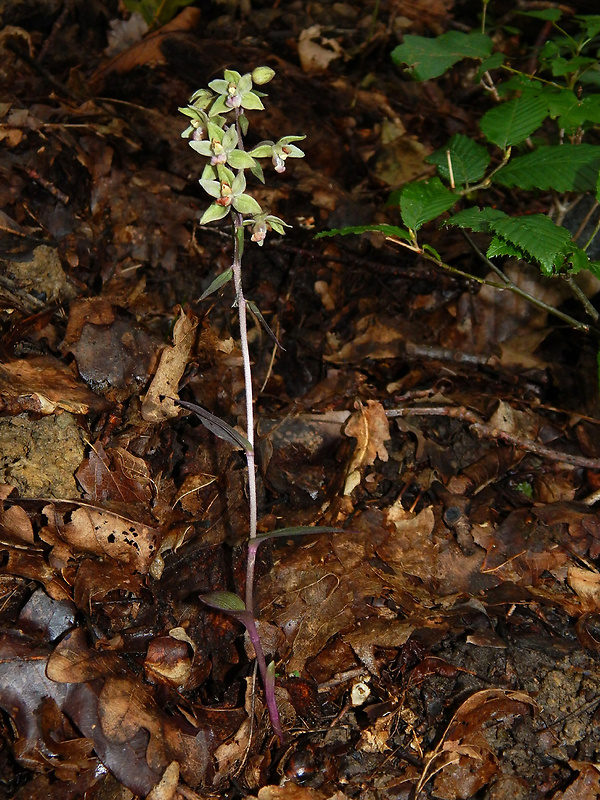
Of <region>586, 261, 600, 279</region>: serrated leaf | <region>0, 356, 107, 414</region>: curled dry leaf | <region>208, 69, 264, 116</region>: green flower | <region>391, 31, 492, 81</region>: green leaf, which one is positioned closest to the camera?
<region>208, 69, 264, 116</region>: green flower

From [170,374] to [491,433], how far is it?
1.66 metres

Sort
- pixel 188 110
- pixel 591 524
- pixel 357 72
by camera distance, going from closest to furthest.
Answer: pixel 188 110 < pixel 591 524 < pixel 357 72

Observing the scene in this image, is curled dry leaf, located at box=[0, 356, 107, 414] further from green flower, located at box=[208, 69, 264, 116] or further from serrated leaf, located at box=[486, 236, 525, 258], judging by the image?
serrated leaf, located at box=[486, 236, 525, 258]

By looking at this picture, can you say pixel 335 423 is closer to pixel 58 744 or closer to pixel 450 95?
pixel 58 744

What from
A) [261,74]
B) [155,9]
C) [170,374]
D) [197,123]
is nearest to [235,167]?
[197,123]

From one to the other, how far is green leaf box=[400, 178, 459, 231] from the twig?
98 cm

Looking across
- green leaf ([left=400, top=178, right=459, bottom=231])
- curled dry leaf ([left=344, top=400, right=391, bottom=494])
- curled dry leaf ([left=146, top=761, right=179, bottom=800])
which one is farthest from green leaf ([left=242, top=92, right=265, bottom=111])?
curled dry leaf ([left=146, top=761, right=179, bottom=800])

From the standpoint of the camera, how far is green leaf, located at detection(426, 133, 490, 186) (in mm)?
2881

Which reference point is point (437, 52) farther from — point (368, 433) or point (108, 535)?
point (108, 535)

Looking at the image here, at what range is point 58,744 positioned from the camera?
6.50 feet

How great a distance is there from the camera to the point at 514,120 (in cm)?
284

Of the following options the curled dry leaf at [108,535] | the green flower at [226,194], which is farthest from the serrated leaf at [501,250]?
the curled dry leaf at [108,535]

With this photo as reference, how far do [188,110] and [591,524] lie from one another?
245 cm

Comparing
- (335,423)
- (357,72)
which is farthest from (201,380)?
(357,72)
